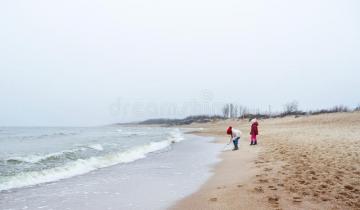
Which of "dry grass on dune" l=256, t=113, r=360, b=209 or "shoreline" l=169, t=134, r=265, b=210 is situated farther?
"shoreline" l=169, t=134, r=265, b=210

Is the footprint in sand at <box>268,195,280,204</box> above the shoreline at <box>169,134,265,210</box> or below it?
above

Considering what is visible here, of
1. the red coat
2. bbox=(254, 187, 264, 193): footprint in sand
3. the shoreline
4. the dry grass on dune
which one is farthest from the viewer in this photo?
the red coat

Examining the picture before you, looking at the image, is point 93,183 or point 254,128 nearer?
point 93,183

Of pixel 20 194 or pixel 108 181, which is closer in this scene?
pixel 20 194

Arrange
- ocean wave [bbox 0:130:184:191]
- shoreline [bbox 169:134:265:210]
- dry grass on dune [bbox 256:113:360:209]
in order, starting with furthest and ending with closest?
ocean wave [bbox 0:130:184:191], shoreline [bbox 169:134:265:210], dry grass on dune [bbox 256:113:360:209]

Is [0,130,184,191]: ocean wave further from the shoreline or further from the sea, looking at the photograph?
the shoreline

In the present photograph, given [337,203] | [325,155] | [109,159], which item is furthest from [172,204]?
[109,159]

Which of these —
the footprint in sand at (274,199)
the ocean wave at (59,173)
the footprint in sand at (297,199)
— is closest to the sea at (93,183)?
the ocean wave at (59,173)

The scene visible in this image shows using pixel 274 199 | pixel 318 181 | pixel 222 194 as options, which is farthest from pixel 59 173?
pixel 318 181

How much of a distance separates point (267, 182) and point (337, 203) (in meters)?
2.55

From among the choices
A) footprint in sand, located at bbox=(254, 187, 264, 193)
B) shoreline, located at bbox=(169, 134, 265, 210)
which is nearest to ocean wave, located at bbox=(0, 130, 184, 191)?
shoreline, located at bbox=(169, 134, 265, 210)

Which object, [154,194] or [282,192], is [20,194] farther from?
[282,192]

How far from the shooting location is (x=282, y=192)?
7609 mm

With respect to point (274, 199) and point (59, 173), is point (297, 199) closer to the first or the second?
point (274, 199)
